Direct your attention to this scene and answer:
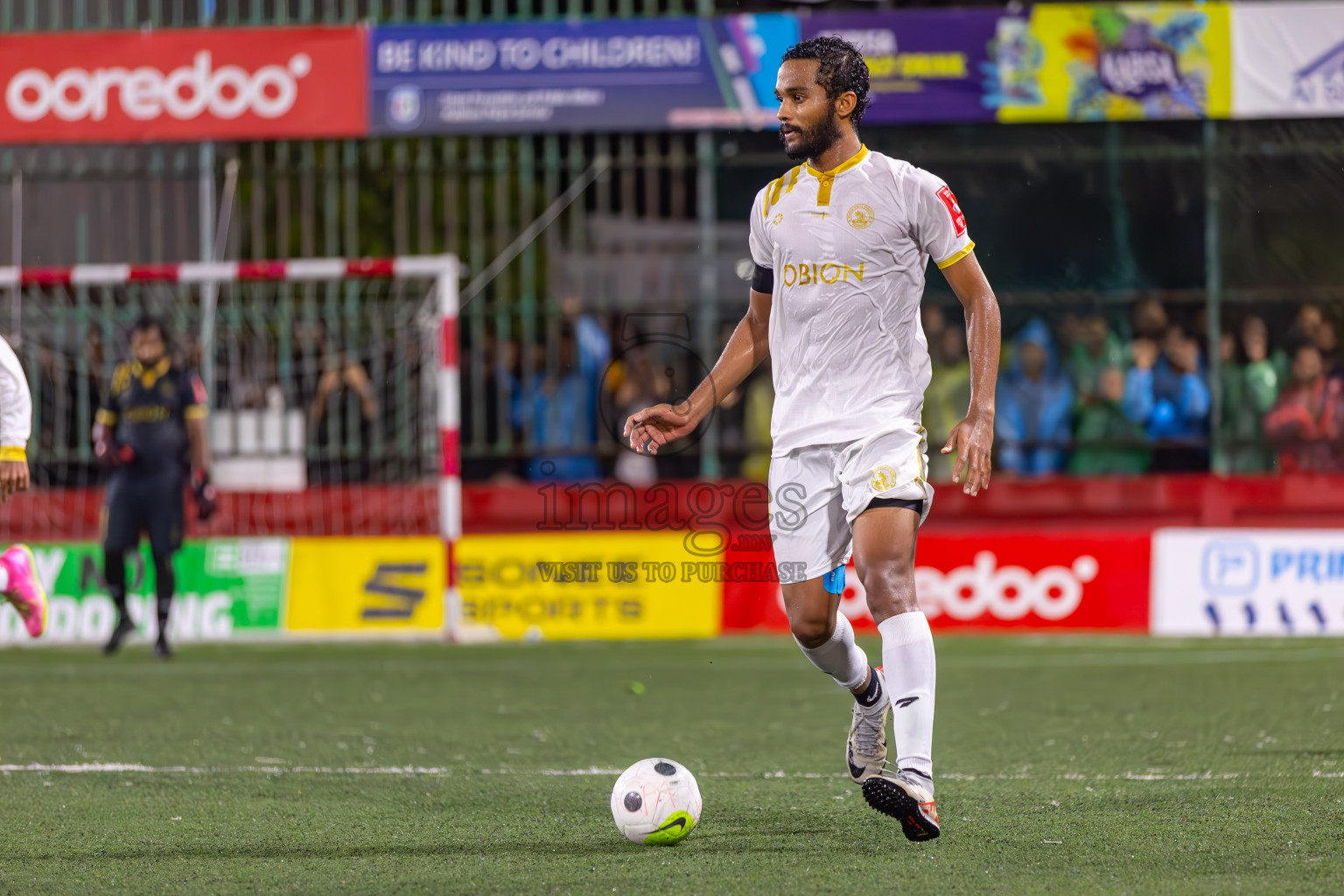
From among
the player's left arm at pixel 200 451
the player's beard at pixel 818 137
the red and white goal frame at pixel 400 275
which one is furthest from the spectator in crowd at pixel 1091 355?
the player's beard at pixel 818 137

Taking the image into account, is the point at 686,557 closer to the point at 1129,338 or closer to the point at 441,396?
the point at 441,396

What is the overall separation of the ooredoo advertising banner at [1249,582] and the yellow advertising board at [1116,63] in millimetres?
3496

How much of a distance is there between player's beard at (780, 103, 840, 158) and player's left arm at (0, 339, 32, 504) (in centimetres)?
341

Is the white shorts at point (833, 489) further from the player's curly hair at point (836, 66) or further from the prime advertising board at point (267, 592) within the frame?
the prime advertising board at point (267, 592)

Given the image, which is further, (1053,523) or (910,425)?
(1053,523)

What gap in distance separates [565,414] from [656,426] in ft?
27.7

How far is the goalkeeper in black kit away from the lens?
459 inches

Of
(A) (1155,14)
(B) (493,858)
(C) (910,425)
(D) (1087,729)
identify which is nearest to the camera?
(B) (493,858)

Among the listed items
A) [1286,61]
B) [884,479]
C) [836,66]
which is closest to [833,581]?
[884,479]

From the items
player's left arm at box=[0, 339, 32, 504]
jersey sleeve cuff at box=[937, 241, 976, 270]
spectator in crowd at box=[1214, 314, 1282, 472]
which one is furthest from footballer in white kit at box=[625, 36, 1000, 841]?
spectator in crowd at box=[1214, 314, 1282, 472]

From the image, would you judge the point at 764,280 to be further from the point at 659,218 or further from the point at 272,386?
the point at 659,218

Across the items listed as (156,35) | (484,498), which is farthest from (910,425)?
(156,35)

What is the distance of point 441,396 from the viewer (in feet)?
42.1

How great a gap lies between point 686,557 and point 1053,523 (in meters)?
3.18
